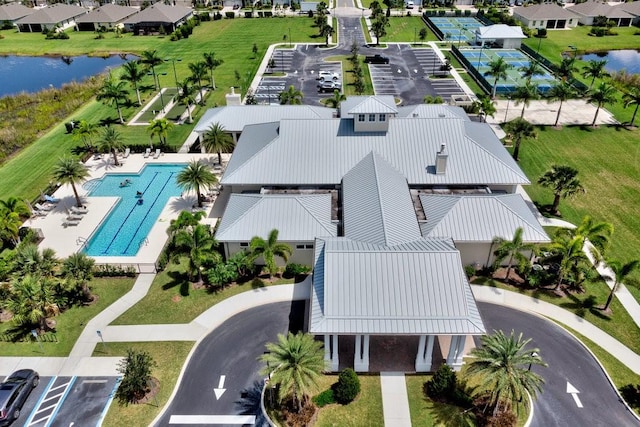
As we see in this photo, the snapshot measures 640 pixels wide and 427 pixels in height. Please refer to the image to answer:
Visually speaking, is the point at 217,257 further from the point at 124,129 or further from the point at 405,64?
the point at 405,64

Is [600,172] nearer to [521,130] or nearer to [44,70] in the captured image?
[521,130]

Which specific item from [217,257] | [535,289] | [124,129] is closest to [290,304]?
[217,257]

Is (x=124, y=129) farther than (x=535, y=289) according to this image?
Yes

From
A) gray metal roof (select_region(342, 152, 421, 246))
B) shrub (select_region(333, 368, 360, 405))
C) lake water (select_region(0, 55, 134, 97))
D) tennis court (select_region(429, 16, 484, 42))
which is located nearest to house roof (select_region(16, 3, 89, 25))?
lake water (select_region(0, 55, 134, 97))

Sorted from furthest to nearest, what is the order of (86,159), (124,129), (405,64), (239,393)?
(405,64)
(124,129)
(86,159)
(239,393)

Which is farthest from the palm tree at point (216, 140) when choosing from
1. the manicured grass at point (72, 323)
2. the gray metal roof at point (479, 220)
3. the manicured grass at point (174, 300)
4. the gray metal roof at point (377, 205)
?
the gray metal roof at point (479, 220)

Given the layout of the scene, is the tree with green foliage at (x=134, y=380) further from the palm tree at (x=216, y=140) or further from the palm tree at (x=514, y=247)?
the palm tree at (x=216, y=140)
